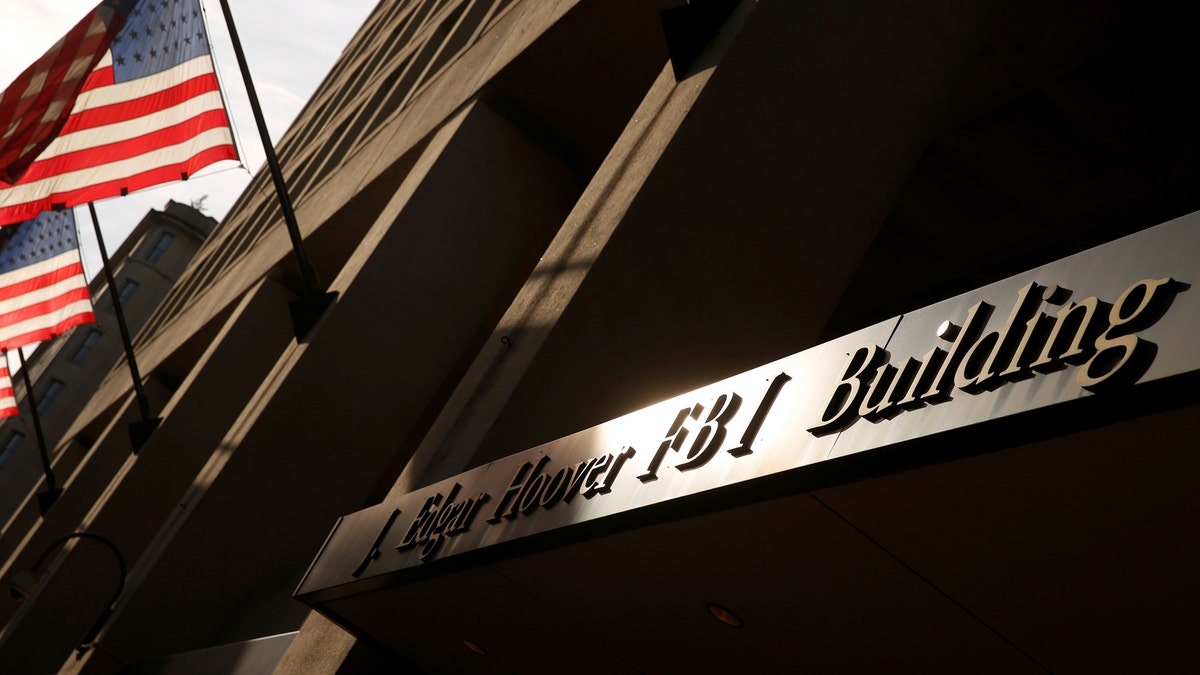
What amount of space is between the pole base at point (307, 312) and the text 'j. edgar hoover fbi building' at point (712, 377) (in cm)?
9

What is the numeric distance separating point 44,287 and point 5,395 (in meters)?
3.95

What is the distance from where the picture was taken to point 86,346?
200 ft

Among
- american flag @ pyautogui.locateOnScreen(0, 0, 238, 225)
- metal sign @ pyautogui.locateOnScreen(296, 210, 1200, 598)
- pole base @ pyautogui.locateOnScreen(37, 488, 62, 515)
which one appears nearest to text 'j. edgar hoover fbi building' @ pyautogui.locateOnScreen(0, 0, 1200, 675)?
metal sign @ pyautogui.locateOnScreen(296, 210, 1200, 598)

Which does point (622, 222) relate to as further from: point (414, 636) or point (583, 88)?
point (583, 88)

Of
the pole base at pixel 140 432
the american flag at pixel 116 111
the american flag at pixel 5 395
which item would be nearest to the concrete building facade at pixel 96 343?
the american flag at pixel 5 395

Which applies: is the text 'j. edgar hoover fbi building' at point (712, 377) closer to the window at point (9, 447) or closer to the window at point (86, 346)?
the window at point (9, 447)

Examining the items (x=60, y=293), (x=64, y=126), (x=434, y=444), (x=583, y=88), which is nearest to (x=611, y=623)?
(x=434, y=444)

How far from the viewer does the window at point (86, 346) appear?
59.9 meters

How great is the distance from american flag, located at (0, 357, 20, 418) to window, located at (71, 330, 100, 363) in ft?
137

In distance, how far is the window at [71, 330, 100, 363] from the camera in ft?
196

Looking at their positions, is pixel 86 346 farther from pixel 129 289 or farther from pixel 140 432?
pixel 140 432

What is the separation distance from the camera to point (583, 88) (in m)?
13.3

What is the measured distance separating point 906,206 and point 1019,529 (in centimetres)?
974

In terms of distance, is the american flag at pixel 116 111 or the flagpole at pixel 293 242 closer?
the american flag at pixel 116 111
